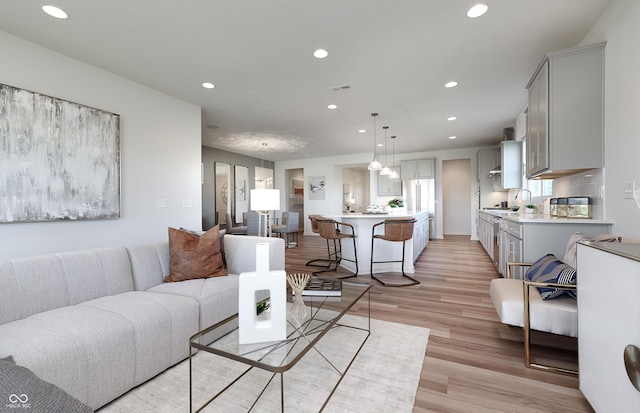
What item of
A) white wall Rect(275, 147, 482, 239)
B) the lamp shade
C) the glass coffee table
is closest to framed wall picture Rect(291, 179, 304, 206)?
white wall Rect(275, 147, 482, 239)

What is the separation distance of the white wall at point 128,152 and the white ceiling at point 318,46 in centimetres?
18

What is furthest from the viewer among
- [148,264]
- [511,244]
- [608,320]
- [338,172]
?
[338,172]

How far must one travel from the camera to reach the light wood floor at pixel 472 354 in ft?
4.95

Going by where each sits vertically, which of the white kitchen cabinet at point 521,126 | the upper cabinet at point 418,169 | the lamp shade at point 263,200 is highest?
the white kitchen cabinet at point 521,126

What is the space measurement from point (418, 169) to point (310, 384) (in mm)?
7564

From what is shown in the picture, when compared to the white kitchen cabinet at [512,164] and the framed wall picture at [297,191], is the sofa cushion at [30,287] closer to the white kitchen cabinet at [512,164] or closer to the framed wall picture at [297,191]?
the white kitchen cabinet at [512,164]

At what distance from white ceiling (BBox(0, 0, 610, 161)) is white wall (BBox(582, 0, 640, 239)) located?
0.81ft

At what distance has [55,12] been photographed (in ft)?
7.54

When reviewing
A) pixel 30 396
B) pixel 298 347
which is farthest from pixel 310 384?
pixel 30 396

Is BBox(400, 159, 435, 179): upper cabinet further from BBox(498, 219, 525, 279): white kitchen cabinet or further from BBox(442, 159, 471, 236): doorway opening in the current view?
BBox(498, 219, 525, 279): white kitchen cabinet

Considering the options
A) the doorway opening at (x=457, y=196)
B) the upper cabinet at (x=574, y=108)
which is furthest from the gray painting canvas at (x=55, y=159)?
the doorway opening at (x=457, y=196)

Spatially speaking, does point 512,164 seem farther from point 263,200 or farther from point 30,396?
point 30,396

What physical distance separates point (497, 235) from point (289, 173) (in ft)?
24.3

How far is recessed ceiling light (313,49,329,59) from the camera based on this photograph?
9.45 feet
